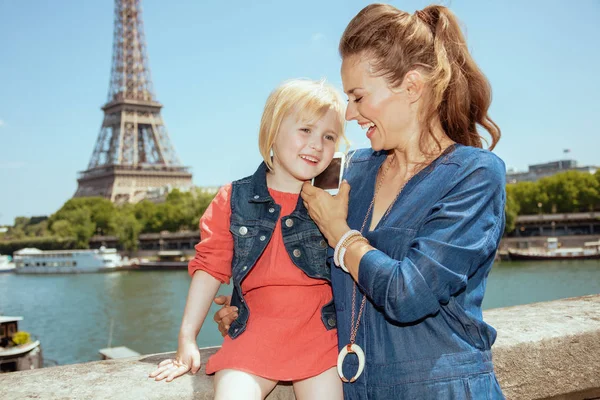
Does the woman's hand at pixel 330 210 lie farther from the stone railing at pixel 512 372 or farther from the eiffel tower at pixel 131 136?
the eiffel tower at pixel 131 136

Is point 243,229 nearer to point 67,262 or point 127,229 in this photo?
point 67,262

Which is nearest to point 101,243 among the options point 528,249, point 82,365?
point 528,249

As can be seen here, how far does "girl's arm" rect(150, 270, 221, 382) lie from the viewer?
1.30 m

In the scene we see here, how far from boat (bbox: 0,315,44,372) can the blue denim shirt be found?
10095mm

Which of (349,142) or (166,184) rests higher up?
(166,184)

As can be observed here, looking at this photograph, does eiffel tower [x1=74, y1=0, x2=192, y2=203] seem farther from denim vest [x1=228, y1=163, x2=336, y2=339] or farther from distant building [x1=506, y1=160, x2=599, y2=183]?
denim vest [x1=228, y1=163, x2=336, y2=339]

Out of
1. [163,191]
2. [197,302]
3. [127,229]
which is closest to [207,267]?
[197,302]

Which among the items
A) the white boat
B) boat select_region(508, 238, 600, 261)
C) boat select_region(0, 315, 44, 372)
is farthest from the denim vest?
the white boat

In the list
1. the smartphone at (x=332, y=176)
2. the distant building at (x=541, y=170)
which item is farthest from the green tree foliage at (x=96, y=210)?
the smartphone at (x=332, y=176)

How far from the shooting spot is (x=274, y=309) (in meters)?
1.31

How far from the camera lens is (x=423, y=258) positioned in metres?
0.97

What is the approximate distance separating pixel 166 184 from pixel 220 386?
151 ft

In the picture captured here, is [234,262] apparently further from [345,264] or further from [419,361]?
[419,361]

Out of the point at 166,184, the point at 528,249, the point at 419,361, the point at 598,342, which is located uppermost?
the point at 166,184
